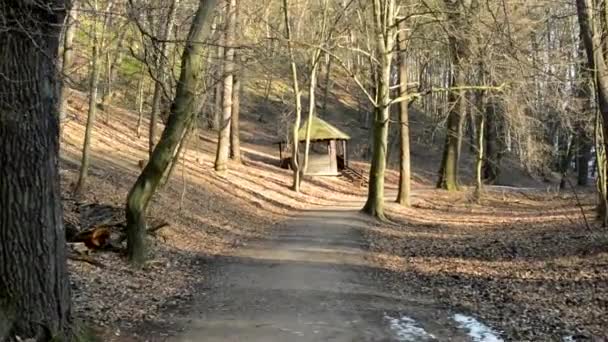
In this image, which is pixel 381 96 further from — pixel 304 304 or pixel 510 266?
pixel 304 304

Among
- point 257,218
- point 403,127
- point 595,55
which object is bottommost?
point 257,218

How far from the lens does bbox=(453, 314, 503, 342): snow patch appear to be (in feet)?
26.7

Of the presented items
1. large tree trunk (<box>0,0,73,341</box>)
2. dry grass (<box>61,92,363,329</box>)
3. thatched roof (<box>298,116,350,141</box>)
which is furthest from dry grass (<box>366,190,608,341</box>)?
thatched roof (<box>298,116,350,141</box>)

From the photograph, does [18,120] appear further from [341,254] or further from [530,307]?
[341,254]

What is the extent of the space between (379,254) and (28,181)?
1017 centimetres

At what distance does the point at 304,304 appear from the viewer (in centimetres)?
961

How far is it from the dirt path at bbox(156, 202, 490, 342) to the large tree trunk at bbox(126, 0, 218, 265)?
61.0 inches

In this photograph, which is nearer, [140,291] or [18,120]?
[18,120]

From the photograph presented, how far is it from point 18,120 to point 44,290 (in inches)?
61.9

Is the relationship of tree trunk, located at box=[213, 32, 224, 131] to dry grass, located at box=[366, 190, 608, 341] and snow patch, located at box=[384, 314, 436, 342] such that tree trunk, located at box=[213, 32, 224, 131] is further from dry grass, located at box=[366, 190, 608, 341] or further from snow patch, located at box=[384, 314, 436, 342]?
snow patch, located at box=[384, 314, 436, 342]

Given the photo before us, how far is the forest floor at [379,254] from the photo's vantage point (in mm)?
9133

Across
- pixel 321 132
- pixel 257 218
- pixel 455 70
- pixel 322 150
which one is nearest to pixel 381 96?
pixel 455 70

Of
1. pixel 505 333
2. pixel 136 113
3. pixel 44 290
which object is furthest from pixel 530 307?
pixel 136 113

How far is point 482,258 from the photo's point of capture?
14.9m
